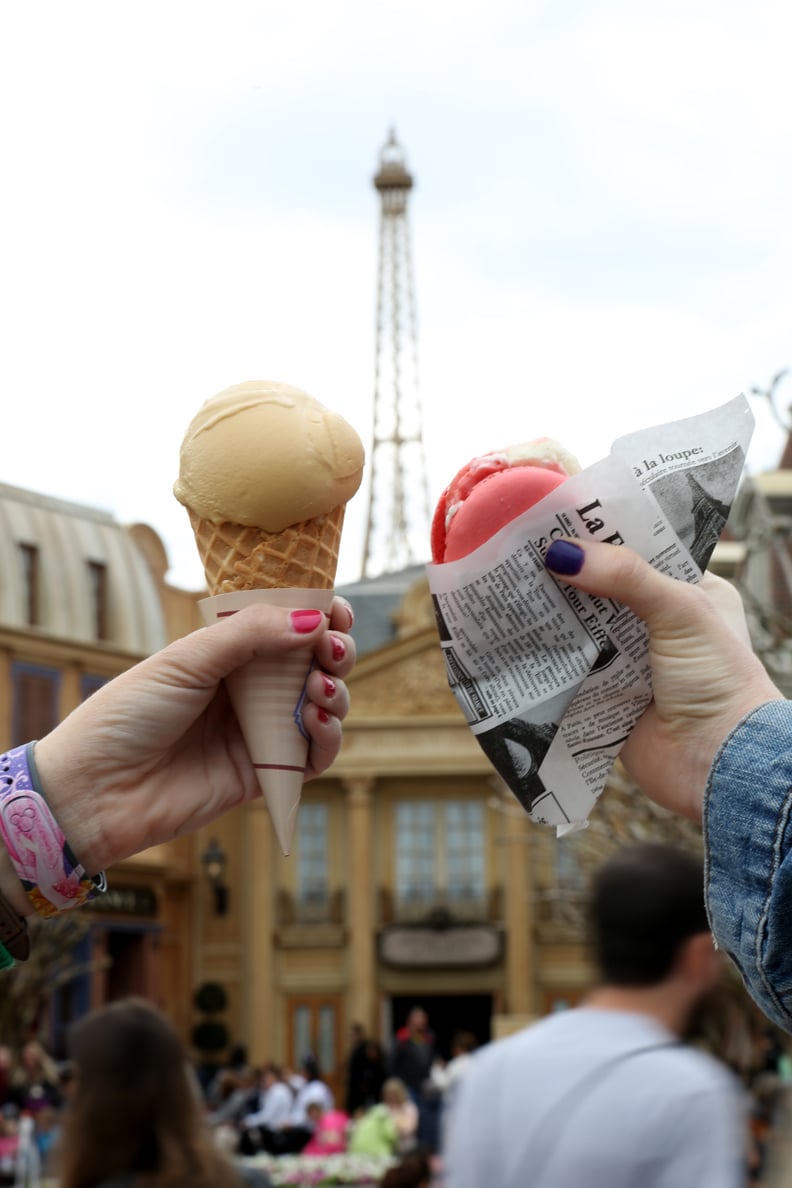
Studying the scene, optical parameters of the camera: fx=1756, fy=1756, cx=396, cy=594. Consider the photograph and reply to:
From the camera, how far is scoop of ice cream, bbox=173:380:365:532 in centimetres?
230

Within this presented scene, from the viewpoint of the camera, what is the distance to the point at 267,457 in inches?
91.0

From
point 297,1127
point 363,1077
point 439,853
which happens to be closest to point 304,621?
point 297,1127

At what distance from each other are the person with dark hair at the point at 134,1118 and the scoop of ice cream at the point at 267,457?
137 centimetres

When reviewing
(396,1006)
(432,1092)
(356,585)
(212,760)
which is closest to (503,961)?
(396,1006)

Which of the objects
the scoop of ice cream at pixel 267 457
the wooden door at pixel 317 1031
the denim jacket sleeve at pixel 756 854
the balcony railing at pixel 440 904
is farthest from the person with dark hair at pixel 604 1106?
the wooden door at pixel 317 1031

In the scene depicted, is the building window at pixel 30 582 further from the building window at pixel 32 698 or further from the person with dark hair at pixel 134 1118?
the person with dark hair at pixel 134 1118

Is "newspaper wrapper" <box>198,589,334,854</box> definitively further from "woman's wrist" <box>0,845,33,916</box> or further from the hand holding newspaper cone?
"woman's wrist" <box>0,845,33,916</box>

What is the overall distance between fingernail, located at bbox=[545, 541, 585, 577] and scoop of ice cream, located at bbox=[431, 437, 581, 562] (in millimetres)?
82

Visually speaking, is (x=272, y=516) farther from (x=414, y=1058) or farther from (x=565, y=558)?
(x=414, y=1058)

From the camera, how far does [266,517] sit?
235 cm

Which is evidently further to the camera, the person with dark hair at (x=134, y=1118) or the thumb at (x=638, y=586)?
the person with dark hair at (x=134, y=1118)

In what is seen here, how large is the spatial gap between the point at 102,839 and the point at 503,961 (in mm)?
28065

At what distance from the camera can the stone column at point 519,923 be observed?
96.1 feet

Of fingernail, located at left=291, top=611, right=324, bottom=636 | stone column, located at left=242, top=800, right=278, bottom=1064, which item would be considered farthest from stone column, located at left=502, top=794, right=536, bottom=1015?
fingernail, located at left=291, top=611, right=324, bottom=636
